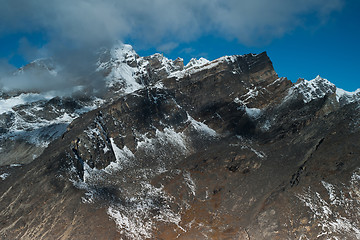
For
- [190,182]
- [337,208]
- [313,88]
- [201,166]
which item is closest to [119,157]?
[190,182]

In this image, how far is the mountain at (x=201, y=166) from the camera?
47766mm

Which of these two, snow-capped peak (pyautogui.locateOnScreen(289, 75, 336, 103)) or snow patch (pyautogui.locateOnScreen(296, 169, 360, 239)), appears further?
snow-capped peak (pyautogui.locateOnScreen(289, 75, 336, 103))

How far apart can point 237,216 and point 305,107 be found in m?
44.3

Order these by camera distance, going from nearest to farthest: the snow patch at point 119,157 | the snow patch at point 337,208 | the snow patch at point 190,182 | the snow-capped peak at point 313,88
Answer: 1. the snow patch at point 337,208
2. the snow patch at point 190,182
3. the snow patch at point 119,157
4. the snow-capped peak at point 313,88

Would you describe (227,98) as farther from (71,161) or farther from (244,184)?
(71,161)

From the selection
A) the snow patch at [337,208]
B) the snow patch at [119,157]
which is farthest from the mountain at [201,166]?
the snow patch at [119,157]

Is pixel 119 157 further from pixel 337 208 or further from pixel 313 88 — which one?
pixel 313 88

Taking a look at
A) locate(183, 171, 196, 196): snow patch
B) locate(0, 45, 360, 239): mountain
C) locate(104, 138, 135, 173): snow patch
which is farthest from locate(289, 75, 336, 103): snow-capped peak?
locate(104, 138, 135, 173): snow patch

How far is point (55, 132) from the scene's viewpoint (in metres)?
108

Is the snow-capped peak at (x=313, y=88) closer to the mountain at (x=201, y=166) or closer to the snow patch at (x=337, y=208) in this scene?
the mountain at (x=201, y=166)

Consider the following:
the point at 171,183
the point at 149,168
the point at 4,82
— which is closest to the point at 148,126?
the point at 149,168

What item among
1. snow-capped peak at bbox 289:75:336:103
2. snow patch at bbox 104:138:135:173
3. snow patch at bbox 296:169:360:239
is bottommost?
snow patch at bbox 104:138:135:173

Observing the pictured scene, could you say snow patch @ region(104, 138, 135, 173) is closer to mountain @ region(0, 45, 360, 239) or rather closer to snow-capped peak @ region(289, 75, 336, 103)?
mountain @ region(0, 45, 360, 239)

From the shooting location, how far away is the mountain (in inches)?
1881
